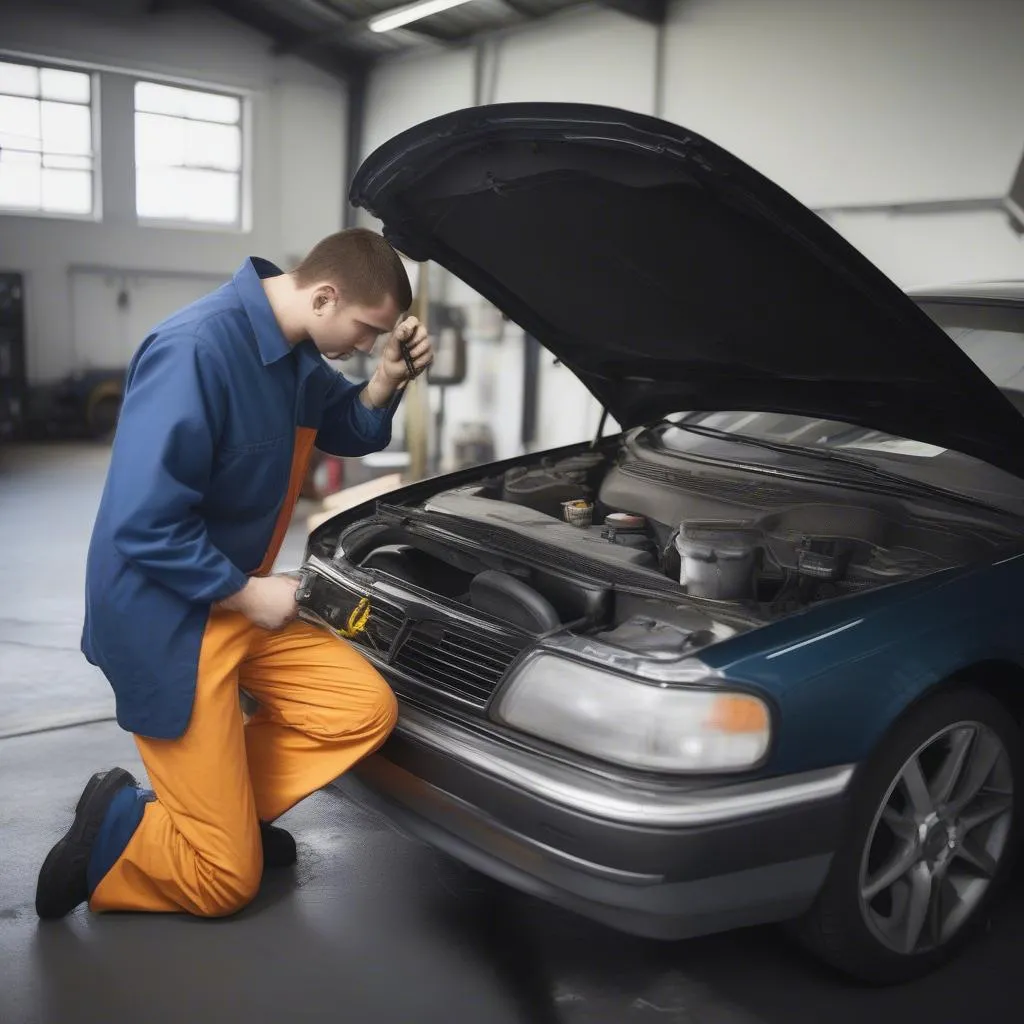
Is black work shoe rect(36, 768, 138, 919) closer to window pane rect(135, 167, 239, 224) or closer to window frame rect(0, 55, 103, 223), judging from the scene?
window frame rect(0, 55, 103, 223)

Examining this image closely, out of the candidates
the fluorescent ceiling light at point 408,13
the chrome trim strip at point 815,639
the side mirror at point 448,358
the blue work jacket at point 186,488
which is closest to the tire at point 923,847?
the chrome trim strip at point 815,639

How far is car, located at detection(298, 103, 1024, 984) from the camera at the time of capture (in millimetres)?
1663

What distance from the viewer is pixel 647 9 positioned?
24.9 ft

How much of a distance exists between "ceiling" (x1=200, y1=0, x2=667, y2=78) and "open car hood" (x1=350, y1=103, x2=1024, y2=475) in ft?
20.2

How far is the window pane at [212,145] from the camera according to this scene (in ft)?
39.1

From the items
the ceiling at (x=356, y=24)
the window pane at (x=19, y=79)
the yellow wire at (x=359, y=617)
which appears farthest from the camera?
the window pane at (x=19, y=79)

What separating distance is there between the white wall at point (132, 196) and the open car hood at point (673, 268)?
10.3 m

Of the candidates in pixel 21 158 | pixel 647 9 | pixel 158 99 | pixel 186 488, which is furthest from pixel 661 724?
pixel 158 99

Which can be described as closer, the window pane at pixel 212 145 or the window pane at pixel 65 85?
the window pane at pixel 65 85

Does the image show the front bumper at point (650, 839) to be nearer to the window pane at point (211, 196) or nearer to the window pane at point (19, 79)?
the window pane at point (19, 79)

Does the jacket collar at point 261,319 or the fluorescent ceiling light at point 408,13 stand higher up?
the fluorescent ceiling light at point 408,13

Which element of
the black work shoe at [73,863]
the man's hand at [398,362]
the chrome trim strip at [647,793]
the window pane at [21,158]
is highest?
the window pane at [21,158]

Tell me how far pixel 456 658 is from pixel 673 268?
3.06 ft

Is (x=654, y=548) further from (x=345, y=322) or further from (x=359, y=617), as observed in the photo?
(x=345, y=322)
